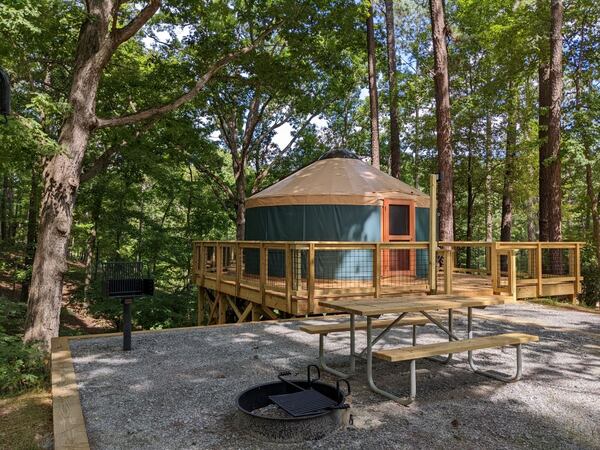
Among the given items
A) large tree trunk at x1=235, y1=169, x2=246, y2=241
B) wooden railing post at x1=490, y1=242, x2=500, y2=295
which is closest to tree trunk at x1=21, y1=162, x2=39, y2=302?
large tree trunk at x1=235, y1=169, x2=246, y2=241

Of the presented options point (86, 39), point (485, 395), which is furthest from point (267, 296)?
point (86, 39)

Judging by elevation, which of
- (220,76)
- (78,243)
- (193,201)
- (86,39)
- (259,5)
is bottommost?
(78,243)

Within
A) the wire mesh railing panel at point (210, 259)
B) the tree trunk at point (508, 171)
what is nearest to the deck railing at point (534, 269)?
the wire mesh railing panel at point (210, 259)

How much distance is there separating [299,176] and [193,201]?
25.7 feet

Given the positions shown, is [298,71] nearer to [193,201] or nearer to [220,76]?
[220,76]

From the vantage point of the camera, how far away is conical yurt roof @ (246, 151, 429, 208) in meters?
8.48

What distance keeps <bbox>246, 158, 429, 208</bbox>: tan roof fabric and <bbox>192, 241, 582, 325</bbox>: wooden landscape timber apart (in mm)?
1028

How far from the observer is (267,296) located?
22.3 feet

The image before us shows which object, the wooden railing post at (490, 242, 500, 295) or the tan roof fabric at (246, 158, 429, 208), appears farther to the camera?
the tan roof fabric at (246, 158, 429, 208)

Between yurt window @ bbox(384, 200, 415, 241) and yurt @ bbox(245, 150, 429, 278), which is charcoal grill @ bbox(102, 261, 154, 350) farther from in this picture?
yurt window @ bbox(384, 200, 415, 241)

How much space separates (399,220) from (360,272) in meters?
1.47

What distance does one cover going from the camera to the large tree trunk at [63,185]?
5887mm

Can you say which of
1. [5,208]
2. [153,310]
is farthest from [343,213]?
[5,208]

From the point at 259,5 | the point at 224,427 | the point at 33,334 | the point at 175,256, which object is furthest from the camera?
the point at 175,256
